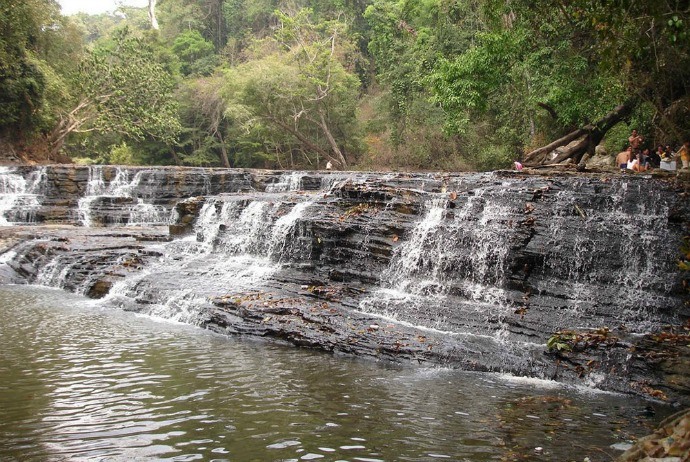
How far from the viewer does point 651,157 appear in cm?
1566

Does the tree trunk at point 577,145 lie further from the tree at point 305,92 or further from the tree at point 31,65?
the tree at point 31,65

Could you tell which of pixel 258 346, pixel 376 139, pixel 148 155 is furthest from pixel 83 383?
pixel 148 155

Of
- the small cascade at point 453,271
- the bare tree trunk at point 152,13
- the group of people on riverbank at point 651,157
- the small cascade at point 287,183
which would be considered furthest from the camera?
the bare tree trunk at point 152,13

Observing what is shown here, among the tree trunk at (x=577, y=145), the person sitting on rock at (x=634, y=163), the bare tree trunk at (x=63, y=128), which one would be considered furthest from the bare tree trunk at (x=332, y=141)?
the person sitting on rock at (x=634, y=163)

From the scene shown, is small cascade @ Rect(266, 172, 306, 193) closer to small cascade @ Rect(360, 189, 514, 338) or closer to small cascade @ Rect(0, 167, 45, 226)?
small cascade @ Rect(0, 167, 45, 226)

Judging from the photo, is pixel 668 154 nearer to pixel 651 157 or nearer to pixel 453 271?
pixel 651 157

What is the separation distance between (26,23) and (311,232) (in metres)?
22.0

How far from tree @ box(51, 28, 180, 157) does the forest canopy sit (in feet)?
Result: 0.31

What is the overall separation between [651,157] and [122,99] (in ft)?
90.1

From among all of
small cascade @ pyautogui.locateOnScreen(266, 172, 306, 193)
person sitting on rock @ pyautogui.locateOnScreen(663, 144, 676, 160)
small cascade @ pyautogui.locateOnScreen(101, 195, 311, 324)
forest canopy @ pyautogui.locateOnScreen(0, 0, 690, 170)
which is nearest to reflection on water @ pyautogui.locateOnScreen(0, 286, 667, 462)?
small cascade @ pyautogui.locateOnScreen(101, 195, 311, 324)

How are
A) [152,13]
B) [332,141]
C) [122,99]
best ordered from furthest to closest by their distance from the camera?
[152,13] < [122,99] < [332,141]

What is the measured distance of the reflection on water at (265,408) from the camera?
505 cm

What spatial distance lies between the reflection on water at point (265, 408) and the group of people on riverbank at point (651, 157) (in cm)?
754

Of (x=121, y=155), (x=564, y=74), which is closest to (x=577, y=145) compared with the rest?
(x=564, y=74)
